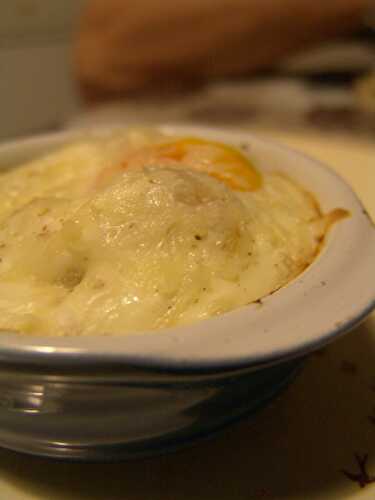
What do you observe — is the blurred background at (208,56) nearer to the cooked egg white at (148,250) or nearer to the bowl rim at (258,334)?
the cooked egg white at (148,250)

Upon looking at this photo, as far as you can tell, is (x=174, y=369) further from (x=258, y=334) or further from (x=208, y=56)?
(x=208, y=56)

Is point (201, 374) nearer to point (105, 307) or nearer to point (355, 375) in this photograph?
point (105, 307)

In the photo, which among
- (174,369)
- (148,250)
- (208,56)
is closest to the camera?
(174,369)

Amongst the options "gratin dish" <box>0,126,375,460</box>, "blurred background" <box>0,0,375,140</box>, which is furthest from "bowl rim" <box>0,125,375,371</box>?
"blurred background" <box>0,0,375,140</box>

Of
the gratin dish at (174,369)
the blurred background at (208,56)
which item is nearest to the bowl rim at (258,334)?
the gratin dish at (174,369)

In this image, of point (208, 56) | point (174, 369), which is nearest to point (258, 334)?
point (174, 369)

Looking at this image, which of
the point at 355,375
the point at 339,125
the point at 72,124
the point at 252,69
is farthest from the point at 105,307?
the point at 252,69
